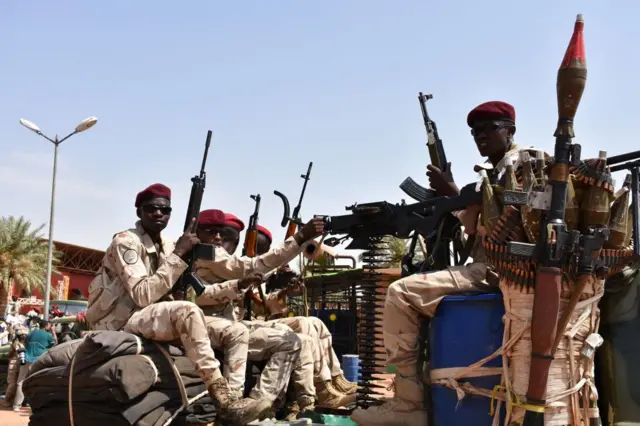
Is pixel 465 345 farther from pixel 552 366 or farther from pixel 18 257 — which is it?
pixel 18 257

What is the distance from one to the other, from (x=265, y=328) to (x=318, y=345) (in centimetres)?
116

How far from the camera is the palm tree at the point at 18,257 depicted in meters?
34.2

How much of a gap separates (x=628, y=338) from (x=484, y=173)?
1.08 meters

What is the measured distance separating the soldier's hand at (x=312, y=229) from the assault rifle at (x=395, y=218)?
52mm

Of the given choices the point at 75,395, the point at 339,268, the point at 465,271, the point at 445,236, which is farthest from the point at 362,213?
the point at 339,268

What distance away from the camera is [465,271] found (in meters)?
3.98

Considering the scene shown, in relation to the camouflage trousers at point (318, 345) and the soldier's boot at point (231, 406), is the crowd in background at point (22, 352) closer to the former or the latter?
the camouflage trousers at point (318, 345)

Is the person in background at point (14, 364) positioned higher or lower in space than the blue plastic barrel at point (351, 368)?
lower

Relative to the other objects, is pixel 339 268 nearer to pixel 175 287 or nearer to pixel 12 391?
pixel 12 391

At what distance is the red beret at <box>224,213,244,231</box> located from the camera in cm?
724

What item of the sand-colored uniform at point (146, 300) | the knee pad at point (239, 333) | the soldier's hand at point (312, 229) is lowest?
the knee pad at point (239, 333)

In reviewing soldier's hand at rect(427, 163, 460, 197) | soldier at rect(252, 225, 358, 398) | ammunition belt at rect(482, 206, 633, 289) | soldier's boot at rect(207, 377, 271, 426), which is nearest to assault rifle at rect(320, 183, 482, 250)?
soldier's hand at rect(427, 163, 460, 197)

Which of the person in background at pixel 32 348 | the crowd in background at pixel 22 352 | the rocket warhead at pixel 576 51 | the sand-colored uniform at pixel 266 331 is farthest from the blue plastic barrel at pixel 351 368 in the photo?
the person in background at pixel 32 348

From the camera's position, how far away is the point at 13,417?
38.8ft
